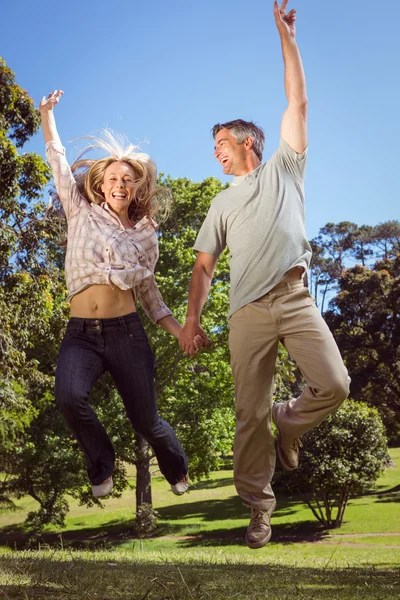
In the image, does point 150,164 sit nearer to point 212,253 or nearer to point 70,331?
point 212,253

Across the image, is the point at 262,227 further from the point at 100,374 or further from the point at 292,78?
the point at 100,374

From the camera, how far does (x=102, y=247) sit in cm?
479

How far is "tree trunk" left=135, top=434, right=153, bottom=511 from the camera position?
24.4 metres

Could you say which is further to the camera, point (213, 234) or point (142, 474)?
point (142, 474)

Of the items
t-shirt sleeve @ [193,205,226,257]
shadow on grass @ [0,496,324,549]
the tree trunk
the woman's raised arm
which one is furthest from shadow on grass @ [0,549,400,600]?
the tree trunk

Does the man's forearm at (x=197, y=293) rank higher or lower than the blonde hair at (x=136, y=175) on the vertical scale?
lower

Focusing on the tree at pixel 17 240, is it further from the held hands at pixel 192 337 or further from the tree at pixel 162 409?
the held hands at pixel 192 337

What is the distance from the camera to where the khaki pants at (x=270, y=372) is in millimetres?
4543

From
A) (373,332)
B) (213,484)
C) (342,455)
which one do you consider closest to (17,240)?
(342,455)

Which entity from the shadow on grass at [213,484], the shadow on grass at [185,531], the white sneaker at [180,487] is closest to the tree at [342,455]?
the shadow on grass at [185,531]

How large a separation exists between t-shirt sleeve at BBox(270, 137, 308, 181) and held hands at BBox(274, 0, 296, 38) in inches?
28.8

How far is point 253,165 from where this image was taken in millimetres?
5242

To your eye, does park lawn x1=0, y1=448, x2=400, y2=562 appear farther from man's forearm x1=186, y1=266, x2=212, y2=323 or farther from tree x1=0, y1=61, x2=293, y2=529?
man's forearm x1=186, y1=266, x2=212, y2=323

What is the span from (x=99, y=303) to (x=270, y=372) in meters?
1.30
